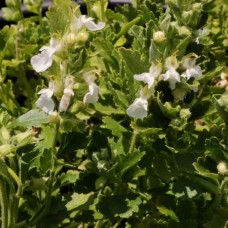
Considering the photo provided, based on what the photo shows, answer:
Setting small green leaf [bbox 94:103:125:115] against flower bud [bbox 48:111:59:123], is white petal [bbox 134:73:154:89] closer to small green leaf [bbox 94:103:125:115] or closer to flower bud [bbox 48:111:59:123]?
flower bud [bbox 48:111:59:123]

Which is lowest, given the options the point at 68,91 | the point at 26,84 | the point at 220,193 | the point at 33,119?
the point at 26,84

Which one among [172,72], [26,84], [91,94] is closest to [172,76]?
[172,72]

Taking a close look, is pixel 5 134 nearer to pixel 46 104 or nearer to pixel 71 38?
pixel 46 104

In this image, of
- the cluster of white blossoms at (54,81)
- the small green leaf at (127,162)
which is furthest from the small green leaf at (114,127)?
the cluster of white blossoms at (54,81)

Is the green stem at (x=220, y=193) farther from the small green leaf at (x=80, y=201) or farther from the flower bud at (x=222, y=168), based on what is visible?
the small green leaf at (x=80, y=201)

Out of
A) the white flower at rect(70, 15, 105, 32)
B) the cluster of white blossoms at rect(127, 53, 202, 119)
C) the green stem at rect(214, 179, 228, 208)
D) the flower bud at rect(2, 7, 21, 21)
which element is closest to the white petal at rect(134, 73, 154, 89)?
the cluster of white blossoms at rect(127, 53, 202, 119)

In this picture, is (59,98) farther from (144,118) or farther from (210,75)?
(210,75)
